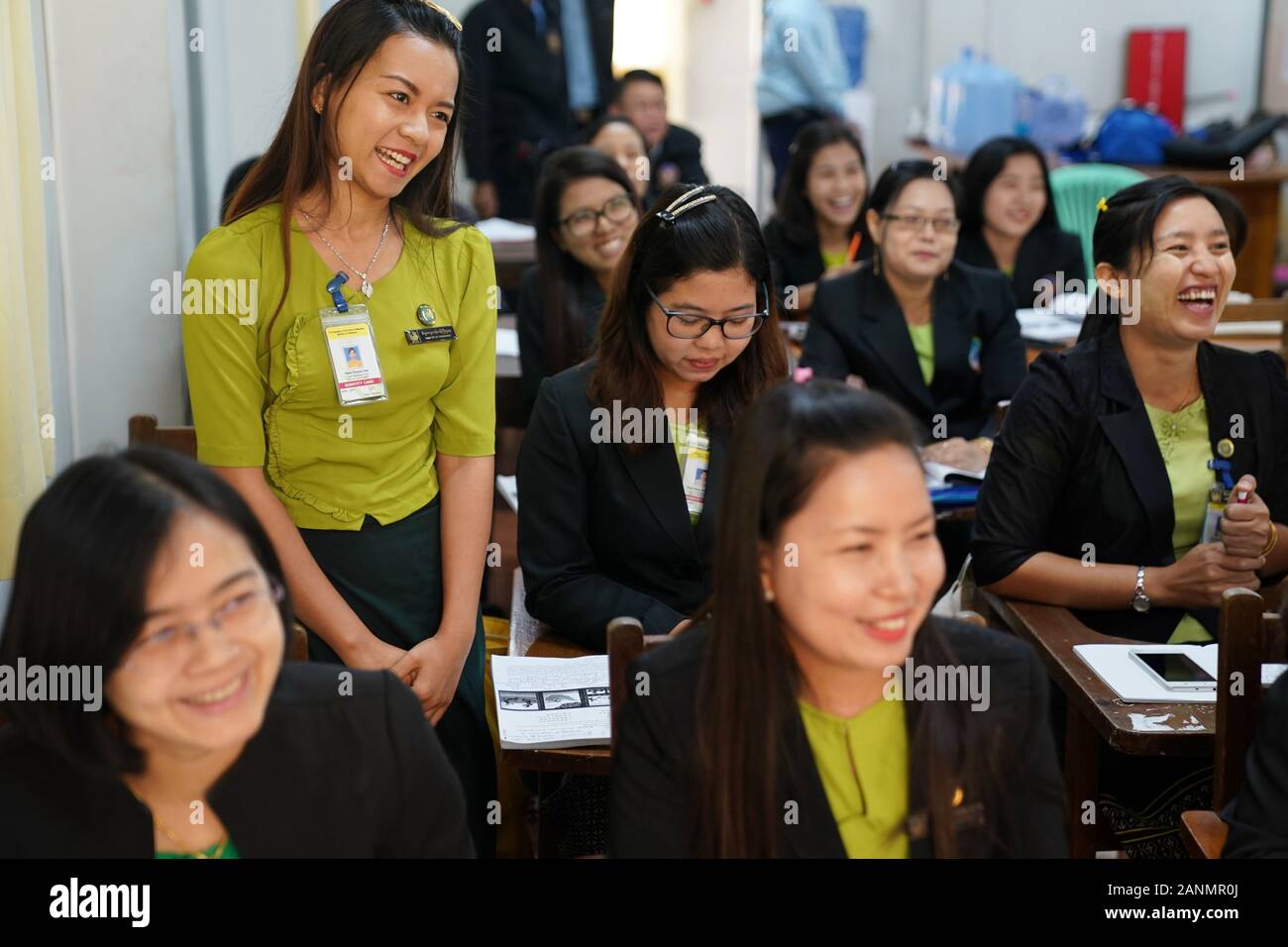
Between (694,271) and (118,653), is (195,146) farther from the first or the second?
(118,653)

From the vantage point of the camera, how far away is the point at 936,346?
13.1ft

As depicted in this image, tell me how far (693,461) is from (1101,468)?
78 cm

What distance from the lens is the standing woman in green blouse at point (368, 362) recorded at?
7.12ft

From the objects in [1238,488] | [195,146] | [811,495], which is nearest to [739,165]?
[195,146]

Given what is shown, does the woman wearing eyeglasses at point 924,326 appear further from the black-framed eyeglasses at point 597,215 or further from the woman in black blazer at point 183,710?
the woman in black blazer at point 183,710

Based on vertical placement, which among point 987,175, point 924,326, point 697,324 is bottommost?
point 924,326

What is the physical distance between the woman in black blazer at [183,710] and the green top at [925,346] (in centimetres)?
272

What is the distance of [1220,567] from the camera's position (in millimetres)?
2502

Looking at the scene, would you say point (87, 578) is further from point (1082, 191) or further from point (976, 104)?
point (976, 104)

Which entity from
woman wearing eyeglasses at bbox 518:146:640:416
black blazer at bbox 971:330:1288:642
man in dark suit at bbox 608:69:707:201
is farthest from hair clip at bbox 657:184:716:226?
man in dark suit at bbox 608:69:707:201

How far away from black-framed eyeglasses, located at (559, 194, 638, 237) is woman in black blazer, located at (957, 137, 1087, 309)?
1787 millimetres

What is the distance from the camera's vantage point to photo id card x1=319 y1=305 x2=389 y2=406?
7.16ft

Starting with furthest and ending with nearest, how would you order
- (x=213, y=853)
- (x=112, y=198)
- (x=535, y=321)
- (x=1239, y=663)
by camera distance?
(x=535, y=321) → (x=112, y=198) → (x=1239, y=663) → (x=213, y=853)

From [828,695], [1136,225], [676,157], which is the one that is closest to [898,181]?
[1136,225]
